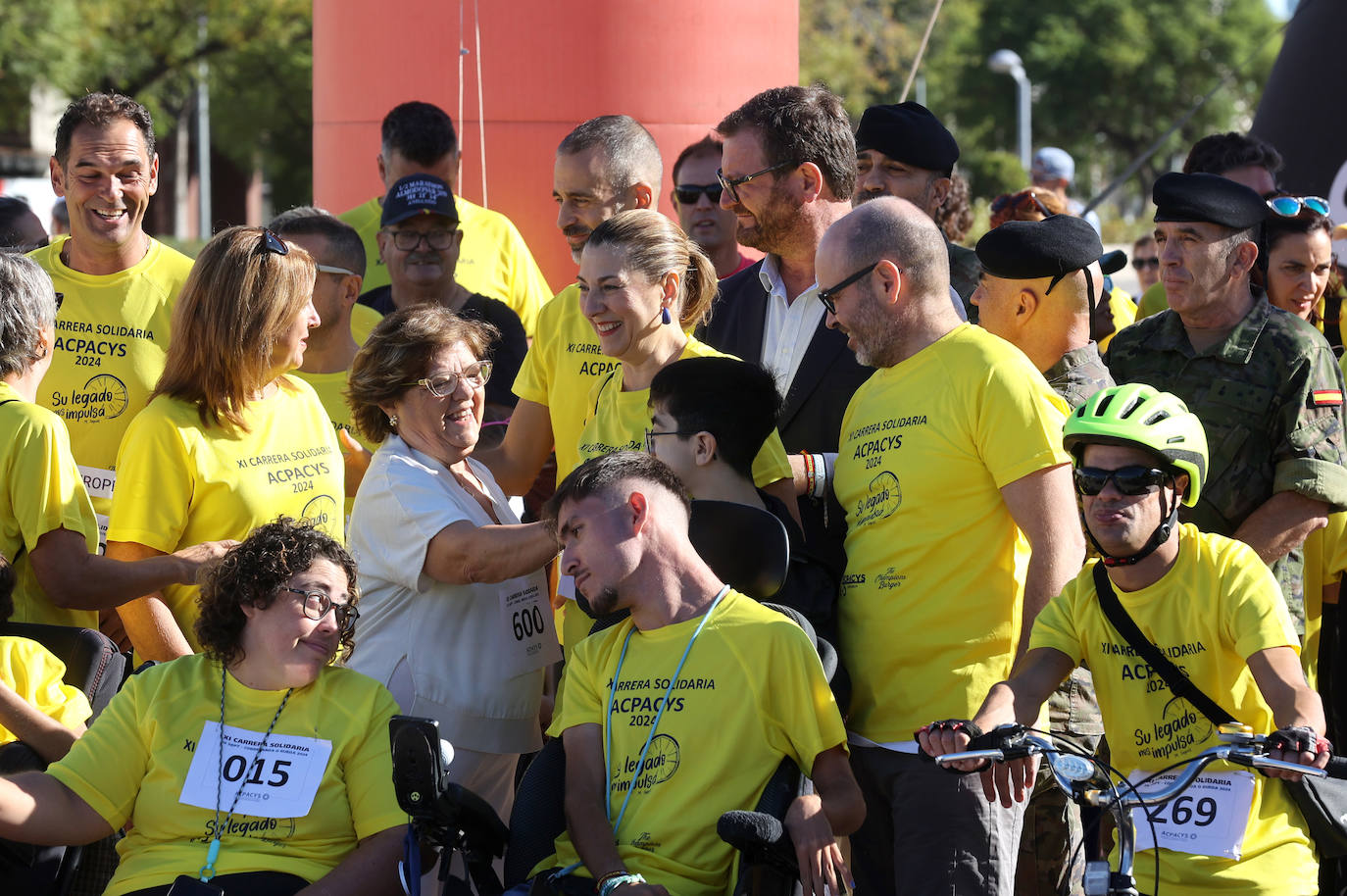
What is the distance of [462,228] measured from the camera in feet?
20.1

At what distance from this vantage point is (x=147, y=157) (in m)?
4.78

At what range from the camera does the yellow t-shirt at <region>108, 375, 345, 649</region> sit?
3.89 m

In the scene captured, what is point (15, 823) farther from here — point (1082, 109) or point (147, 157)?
point (1082, 109)

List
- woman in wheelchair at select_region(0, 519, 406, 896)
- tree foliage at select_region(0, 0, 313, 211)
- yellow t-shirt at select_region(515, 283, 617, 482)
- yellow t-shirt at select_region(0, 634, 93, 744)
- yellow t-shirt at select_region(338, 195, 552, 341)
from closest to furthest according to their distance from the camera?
woman in wheelchair at select_region(0, 519, 406, 896) < yellow t-shirt at select_region(0, 634, 93, 744) < yellow t-shirt at select_region(515, 283, 617, 482) < yellow t-shirt at select_region(338, 195, 552, 341) < tree foliage at select_region(0, 0, 313, 211)

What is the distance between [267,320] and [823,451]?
4.79ft

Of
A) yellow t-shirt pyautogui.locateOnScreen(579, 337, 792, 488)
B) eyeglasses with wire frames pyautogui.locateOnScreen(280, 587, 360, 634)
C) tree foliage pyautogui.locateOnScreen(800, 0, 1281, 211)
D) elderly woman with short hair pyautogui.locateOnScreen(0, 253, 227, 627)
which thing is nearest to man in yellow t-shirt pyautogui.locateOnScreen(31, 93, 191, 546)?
elderly woman with short hair pyautogui.locateOnScreen(0, 253, 227, 627)

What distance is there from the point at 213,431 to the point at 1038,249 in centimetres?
217

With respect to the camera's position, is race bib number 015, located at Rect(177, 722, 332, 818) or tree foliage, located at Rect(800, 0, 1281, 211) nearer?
race bib number 015, located at Rect(177, 722, 332, 818)

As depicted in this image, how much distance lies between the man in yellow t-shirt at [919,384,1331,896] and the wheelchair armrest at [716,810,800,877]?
433 millimetres

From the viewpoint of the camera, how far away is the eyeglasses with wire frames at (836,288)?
3539mm

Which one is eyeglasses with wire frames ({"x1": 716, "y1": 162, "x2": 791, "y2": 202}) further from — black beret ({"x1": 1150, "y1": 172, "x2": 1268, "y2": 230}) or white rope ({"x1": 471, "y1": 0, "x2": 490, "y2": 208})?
white rope ({"x1": 471, "y1": 0, "x2": 490, "y2": 208})

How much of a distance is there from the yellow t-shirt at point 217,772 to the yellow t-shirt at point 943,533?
1140 mm

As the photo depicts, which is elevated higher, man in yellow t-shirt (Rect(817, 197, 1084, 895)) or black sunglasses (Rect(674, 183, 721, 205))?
black sunglasses (Rect(674, 183, 721, 205))

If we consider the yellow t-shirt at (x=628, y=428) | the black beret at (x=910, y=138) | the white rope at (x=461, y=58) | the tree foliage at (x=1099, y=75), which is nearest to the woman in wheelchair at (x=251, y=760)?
the yellow t-shirt at (x=628, y=428)
